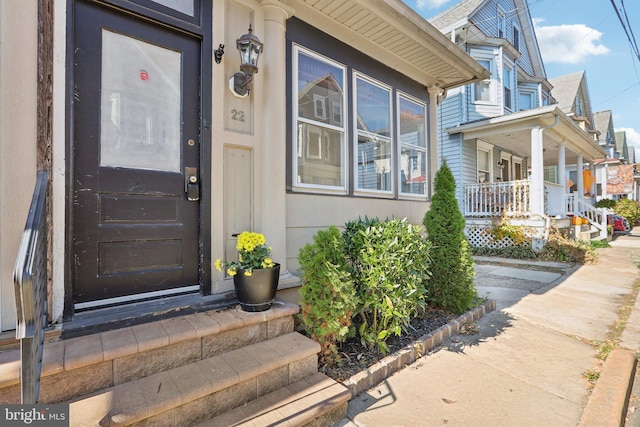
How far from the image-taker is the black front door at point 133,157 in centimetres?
203

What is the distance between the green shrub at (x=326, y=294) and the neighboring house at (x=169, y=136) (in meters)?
0.59

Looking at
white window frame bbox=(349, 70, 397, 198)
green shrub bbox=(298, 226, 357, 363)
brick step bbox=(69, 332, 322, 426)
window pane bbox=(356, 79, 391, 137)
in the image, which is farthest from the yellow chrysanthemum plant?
window pane bbox=(356, 79, 391, 137)

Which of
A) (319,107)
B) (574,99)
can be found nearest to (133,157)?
(319,107)

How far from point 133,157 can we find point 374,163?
2860mm

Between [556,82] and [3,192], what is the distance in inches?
956

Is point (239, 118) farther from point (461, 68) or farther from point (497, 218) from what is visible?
point (497, 218)

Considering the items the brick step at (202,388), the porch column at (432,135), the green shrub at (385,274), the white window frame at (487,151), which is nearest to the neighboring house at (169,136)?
the brick step at (202,388)

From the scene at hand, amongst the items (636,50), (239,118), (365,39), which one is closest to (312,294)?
(239,118)

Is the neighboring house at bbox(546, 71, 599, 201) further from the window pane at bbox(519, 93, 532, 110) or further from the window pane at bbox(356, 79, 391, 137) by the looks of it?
the window pane at bbox(356, 79, 391, 137)

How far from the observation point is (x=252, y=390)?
1.83 m

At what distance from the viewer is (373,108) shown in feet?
13.5

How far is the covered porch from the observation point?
7.65m

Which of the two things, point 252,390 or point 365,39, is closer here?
point 252,390

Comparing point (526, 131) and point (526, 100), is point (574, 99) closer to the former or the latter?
point (526, 100)
